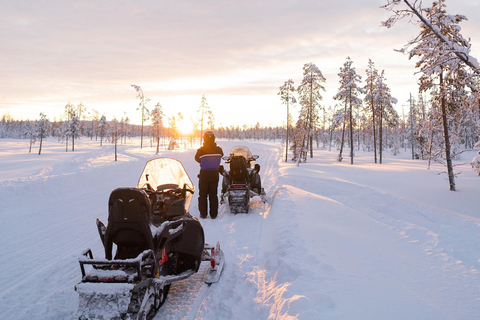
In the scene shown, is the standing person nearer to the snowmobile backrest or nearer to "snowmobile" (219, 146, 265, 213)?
"snowmobile" (219, 146, 265, 213)

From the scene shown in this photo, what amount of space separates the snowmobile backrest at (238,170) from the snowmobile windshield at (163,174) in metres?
3.96

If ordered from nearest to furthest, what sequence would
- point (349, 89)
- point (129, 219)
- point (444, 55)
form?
point (129, 219), point (444, 55), point (349, 89)

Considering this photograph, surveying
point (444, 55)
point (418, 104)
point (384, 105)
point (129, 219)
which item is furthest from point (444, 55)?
point (418, 104)

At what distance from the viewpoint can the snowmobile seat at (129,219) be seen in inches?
133

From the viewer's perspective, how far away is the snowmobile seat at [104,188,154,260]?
3369mm

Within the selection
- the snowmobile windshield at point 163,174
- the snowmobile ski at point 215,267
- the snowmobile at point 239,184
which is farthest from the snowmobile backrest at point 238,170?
the snowmobile ski at point 215,267

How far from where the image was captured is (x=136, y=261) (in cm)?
297

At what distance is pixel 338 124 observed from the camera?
3709cm

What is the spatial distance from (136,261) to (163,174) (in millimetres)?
2870

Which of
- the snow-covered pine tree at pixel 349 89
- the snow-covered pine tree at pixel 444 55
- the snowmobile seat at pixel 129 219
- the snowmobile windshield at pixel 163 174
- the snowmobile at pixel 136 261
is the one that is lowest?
the snowmobile at pixel 136 261

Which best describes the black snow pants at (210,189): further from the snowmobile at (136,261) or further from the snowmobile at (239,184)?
the snowmobile at (136,261)

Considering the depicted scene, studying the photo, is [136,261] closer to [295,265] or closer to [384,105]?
[295,265]

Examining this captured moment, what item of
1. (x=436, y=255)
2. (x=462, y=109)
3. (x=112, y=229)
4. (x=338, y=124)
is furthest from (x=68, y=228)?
(x=338, y=124)

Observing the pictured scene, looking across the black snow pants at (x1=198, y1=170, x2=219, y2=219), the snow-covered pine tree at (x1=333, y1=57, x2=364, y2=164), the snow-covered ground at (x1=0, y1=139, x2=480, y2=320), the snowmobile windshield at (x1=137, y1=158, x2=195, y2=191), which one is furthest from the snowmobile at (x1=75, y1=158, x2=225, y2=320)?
the snow-covered pine tree at (x1=333, y1=57, x2=364, y2=164)
